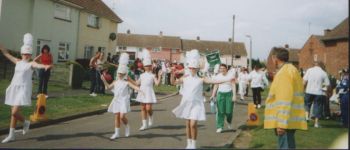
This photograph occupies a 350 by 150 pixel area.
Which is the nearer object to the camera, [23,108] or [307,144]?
[307,144]

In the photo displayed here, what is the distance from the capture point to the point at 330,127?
505 inches

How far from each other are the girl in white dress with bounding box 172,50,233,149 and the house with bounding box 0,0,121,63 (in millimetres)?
21041

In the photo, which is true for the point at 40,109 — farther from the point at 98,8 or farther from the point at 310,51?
the point at 310,51

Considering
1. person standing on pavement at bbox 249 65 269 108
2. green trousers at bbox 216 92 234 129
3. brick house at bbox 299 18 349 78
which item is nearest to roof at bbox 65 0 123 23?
person standing on pavement at bbox 249 65 269 108

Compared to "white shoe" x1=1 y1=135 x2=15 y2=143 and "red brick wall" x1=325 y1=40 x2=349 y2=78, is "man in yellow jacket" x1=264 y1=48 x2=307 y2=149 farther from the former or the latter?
"red brick wall" x1=325 y1=40 x2=349 y2=78

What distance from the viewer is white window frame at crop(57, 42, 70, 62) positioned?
33.1m

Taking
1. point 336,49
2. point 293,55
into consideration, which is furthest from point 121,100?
point 293,55

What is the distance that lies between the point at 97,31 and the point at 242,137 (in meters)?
30.6

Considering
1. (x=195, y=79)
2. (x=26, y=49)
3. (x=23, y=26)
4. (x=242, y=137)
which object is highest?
(x=23, y=26)

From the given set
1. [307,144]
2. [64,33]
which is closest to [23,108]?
[307,144]

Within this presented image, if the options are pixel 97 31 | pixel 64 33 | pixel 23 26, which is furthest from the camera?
pixel 97 31

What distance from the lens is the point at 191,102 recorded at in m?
8.57

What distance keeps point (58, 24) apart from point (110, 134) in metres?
23.8

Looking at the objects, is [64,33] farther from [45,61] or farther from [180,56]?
[180,56]
